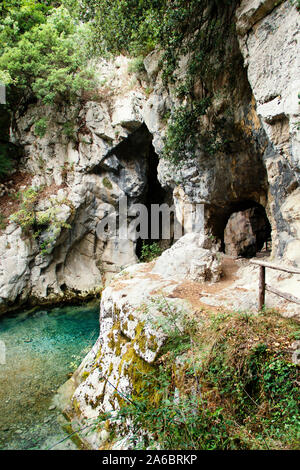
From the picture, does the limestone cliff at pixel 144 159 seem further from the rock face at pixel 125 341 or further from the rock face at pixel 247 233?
the rock face at pixel 247 233

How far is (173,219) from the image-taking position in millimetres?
16719

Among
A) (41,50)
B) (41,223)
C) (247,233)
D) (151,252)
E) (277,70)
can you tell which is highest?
(41,50)

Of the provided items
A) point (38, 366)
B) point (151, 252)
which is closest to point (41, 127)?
point (151, 252)

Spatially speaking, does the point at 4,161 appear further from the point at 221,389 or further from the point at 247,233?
the point at 247,233

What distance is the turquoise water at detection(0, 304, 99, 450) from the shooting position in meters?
5.33

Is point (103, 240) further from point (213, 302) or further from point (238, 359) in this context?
point (238, 359)

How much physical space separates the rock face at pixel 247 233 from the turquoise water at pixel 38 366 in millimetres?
9148

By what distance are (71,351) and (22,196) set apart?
8031mm

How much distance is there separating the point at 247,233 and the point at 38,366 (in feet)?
45.2

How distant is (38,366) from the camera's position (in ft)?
25.3

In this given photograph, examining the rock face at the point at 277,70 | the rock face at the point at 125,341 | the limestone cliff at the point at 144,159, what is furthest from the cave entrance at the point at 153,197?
the rock face at the point at 277,70

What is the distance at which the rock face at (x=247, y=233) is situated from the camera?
16.5 m
